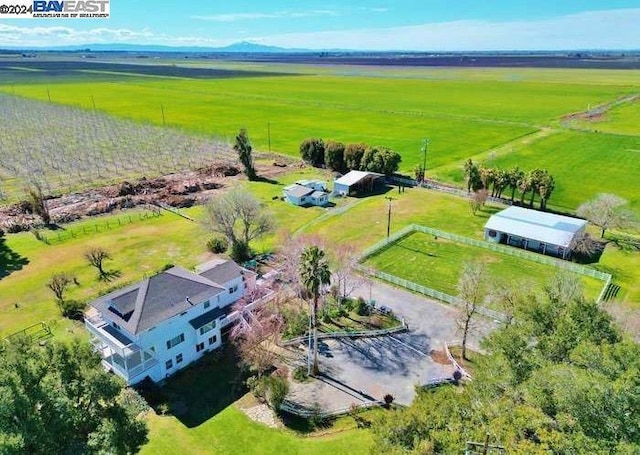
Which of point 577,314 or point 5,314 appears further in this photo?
point 5,314

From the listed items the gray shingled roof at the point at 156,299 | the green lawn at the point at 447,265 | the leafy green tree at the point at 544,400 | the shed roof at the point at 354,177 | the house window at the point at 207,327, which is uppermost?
the leafy green tree at the point at 544,400

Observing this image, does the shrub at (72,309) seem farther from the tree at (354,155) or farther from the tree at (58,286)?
the tree at (354,155)

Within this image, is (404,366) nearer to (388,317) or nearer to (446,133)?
(388,317)

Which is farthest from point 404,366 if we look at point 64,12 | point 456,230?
point 64,12

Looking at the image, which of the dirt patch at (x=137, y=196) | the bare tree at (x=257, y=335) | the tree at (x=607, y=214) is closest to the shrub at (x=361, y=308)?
the bare tree at (x=257, y=335)

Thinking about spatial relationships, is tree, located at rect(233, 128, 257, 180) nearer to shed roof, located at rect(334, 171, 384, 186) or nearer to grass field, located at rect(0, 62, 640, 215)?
shed roof, located at rect(334, 171, 384, 186)
